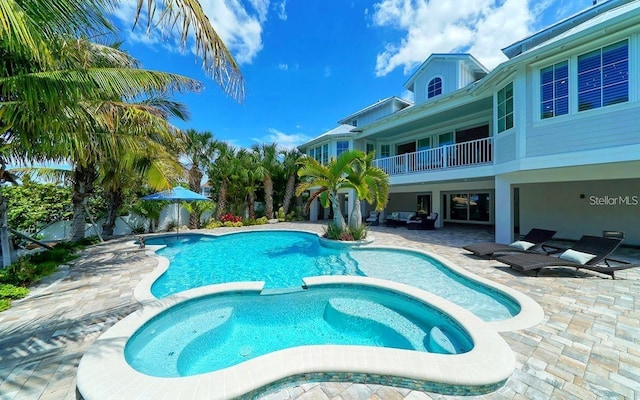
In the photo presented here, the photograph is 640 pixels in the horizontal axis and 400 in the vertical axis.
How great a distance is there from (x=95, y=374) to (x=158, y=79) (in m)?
5.81

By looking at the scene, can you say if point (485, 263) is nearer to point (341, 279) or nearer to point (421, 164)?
point (341, 279)

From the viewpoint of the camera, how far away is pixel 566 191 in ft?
39.6

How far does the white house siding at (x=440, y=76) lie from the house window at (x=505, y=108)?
4778 millimetres

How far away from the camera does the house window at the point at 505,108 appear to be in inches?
380

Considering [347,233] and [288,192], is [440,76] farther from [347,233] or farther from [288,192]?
[288,192]

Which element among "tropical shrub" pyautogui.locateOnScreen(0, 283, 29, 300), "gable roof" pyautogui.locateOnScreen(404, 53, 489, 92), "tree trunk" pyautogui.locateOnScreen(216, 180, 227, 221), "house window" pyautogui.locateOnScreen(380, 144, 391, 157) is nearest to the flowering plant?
"tree trunk" pyautogui.locateOnScreen(216, 180, 227, 221)

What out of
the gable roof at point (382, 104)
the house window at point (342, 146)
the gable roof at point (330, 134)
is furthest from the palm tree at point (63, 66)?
the gable roof at point (382, 104)

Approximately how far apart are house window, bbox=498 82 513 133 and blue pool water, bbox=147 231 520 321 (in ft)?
21.8

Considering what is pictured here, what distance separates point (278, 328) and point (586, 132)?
35.8ft

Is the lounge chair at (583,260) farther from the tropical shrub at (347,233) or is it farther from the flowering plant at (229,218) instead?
the flowering plant at (229,218)

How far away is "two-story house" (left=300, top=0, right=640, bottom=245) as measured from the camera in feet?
23.7

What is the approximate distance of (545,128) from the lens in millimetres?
8516

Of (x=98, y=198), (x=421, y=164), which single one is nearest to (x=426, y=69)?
(x=421, y=164)

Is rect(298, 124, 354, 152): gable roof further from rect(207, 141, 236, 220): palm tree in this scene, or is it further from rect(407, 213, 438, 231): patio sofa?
rect(407, 213, 438, 231): patio sofa
